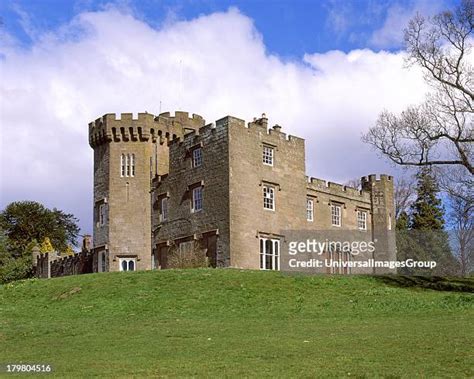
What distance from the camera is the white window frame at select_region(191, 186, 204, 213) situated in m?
40.7

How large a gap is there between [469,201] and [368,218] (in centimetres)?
1755

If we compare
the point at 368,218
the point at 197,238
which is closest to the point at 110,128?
the point at 197,238

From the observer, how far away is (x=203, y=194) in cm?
4047

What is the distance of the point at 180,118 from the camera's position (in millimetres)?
46719

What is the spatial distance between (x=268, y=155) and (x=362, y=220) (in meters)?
11.0

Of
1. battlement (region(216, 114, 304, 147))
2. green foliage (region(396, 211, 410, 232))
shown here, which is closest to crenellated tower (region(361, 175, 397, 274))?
battlement (region(216, 114, 304, 147))

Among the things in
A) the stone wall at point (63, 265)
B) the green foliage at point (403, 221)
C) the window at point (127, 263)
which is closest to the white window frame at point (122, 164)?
the window at point (127, 263)

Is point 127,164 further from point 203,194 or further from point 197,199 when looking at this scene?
point 203,194

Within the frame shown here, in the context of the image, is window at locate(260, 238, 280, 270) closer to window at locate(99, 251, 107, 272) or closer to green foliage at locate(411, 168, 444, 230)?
window at locate(99, 251, 107, 272)

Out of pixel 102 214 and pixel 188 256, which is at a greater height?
pixel 102 214

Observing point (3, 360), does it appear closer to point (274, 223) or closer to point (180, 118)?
point (274, 223)

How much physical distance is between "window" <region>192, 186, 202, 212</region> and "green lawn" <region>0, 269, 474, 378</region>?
7.46 metres

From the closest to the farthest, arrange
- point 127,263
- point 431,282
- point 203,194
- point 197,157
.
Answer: point 431,282
point 203,194
point 197,157
point 127,263

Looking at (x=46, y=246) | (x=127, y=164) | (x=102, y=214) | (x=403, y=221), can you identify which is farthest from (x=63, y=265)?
(x=403, y=221)
